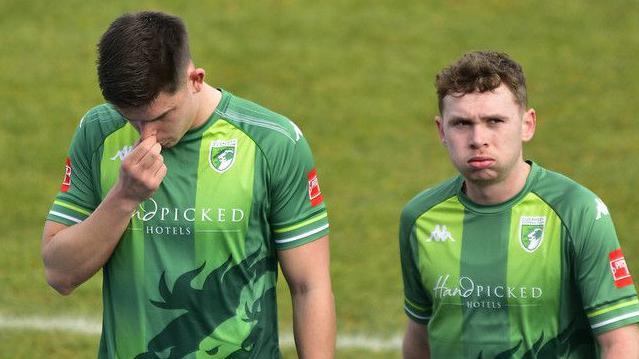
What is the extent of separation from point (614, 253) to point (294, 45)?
10.4 meters

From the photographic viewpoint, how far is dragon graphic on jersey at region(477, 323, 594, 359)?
553 cm

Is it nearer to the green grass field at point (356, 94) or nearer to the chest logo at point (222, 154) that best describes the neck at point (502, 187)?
the chest logo at point (222, 154)

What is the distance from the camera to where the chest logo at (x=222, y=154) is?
5.59 metres

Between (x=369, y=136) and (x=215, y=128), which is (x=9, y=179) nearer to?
(x=369, y=136)

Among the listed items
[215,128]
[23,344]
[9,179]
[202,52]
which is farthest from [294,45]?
[215,128]

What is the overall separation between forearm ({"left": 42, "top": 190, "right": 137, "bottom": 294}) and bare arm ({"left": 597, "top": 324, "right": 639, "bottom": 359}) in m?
1.82

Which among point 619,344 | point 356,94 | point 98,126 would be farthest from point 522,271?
point 356,94

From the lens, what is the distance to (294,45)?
613 inches

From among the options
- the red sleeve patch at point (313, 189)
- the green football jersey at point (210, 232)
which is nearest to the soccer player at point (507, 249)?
the red sleeve patch at point (313, 189)

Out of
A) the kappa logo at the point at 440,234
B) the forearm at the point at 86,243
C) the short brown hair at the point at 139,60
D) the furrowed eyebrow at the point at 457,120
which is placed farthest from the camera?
the kappa logo at the point at 440,234

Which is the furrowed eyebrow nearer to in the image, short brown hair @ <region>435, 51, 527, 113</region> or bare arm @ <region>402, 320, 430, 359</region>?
short brown hair @ <region>435, 51, 527, 113</region>

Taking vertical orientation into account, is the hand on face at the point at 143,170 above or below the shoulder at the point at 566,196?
above

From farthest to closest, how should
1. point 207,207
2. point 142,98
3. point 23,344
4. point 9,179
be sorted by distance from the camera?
point 9,179, point 23,344, point 207,207, point 142,98

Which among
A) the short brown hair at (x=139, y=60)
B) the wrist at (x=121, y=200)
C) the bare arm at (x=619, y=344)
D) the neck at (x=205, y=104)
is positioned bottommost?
the bare arm at (x=619, y=344)
